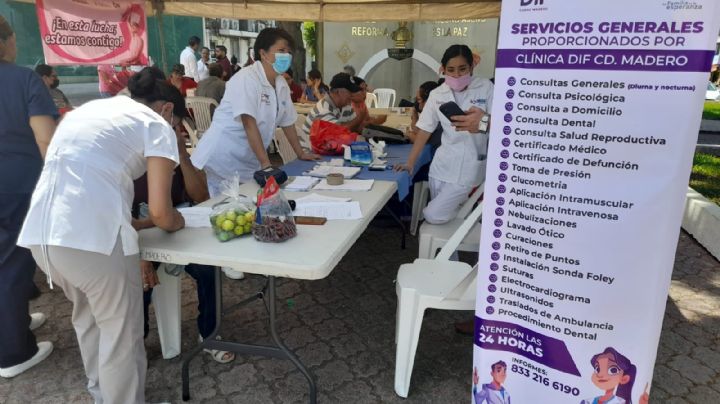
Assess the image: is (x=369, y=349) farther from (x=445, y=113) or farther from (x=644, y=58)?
(x=644, y=58)

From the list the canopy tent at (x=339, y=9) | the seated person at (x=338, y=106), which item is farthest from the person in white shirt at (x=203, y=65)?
the seated person at (x=338, y=106)

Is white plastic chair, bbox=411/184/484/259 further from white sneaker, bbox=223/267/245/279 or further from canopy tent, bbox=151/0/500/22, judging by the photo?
canopy tent, bbox=151/0/500/22

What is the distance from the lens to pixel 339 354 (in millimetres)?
2631

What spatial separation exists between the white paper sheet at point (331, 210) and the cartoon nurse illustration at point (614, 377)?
114cm

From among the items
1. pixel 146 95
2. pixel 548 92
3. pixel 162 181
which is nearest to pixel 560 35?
pixel 548 92

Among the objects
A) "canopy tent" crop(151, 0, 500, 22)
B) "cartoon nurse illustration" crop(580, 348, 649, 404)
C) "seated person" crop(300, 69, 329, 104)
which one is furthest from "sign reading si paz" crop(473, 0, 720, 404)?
"seated person" crop(300, 69, 329, 104)

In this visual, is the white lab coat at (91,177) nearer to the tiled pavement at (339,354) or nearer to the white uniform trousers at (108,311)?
the white uniform trousers at (108,311)

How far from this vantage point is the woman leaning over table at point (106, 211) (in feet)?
5.41

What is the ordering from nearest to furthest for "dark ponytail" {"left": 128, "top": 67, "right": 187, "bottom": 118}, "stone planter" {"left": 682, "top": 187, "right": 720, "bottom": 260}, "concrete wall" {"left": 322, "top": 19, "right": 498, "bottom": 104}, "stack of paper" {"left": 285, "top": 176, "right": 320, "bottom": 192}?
1. "dark ponytail" {"left": 128, "top": 67, "right": 187, "bottom": 118}
2. "stack of paper" {"left": 285, "top": 176, "right": 320, "bottom": 192}
3. "stone planter" {"left": 682, "top": 187, "right": 720, "bottom": 260}
4. "concrete wall" {"left": 322, "top": 19, "right": 498, "bottom": 104}

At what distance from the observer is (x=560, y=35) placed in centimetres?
138

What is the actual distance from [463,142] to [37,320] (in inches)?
111

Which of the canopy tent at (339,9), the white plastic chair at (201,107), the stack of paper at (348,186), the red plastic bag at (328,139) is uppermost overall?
the canopy tent at (339,9)

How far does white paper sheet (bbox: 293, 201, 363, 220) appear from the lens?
2258 mm

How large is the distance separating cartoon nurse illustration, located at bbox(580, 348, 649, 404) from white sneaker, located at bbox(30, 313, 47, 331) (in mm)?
2937
